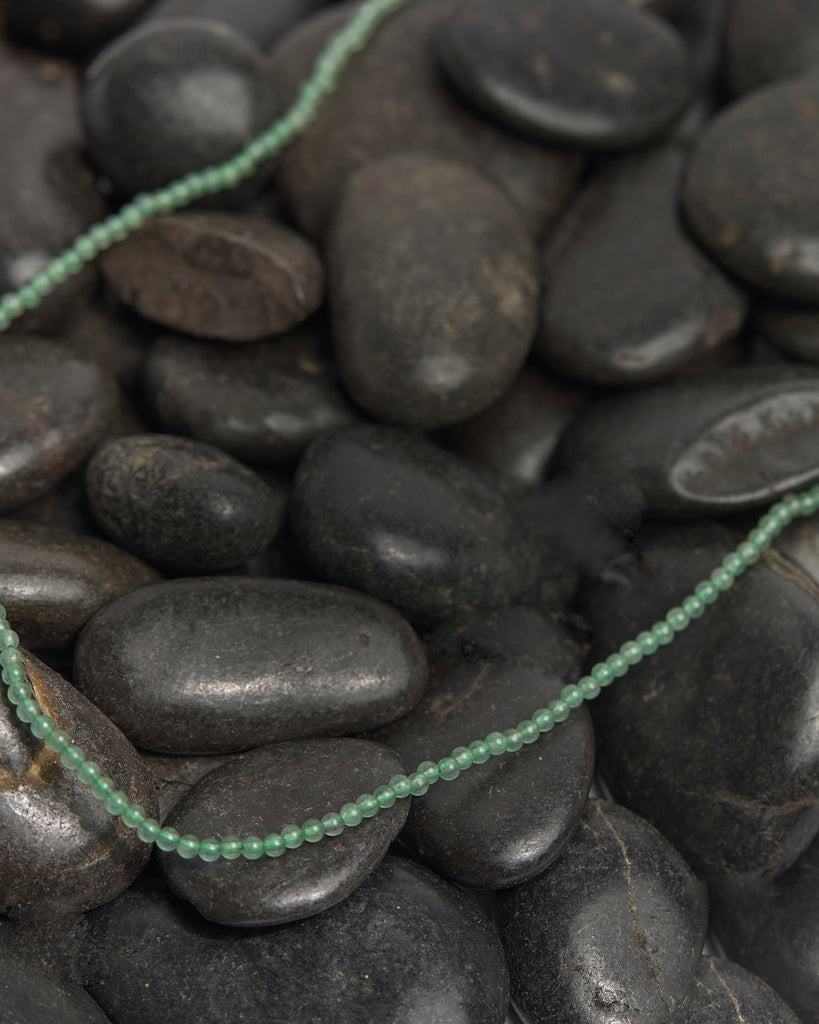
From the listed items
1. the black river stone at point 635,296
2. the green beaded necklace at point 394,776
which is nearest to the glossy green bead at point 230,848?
the green beaded necklace at point 394,776

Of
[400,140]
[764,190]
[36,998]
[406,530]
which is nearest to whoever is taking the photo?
[36,998]

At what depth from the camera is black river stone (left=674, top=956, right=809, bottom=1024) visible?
124 cm

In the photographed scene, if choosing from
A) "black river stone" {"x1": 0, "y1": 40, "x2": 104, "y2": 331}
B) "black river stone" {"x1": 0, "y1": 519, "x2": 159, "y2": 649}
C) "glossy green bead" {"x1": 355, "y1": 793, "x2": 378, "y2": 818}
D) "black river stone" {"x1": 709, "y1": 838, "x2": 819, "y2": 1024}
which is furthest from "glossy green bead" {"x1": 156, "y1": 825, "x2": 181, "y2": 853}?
"black river stone" {"x1": 0, "y1": 40, "x2": 104, "y2": 331}

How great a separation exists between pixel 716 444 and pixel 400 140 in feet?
2.91

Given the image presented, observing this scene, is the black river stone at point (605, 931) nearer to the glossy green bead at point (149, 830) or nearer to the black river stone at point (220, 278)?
the glossy green bead at point (149, 830)

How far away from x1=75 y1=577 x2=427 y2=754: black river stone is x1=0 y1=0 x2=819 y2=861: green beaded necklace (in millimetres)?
109

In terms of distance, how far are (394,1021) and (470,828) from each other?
0.25 meters

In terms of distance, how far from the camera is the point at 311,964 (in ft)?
Result: 3.84

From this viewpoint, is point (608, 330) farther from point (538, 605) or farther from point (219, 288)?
point (219, 288)

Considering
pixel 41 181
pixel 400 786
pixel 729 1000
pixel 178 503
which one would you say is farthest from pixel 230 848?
pixel 41 181

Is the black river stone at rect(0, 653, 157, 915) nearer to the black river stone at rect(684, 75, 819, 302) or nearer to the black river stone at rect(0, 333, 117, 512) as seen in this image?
the black river stone at rect(0, 333, 117, 512)

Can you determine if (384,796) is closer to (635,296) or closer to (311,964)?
(311,964)

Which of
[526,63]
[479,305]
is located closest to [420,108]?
[526,63]

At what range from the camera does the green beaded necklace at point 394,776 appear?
1160 millimetres
